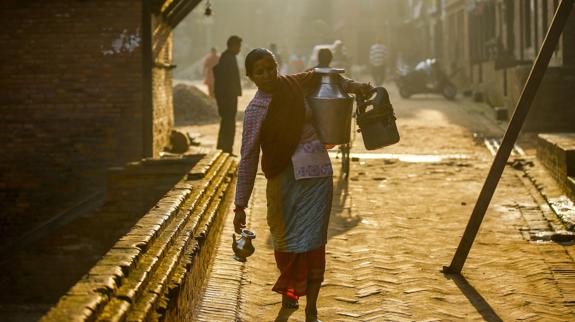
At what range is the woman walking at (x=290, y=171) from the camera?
17.2 ft

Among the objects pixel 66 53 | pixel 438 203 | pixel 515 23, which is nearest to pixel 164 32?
pixel 66 53

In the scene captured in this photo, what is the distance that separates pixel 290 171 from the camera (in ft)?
17.6

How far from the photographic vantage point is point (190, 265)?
546cm

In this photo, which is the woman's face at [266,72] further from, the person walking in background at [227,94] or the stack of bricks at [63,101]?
the person walking in background at [227,94]

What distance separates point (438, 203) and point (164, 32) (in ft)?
20.9

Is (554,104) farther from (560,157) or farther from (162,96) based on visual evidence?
(162,96)

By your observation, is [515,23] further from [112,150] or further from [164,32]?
[112,150]

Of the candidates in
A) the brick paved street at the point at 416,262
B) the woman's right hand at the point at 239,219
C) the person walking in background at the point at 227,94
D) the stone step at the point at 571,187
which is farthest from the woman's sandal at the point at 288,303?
the person walking in background at the point at 227,94

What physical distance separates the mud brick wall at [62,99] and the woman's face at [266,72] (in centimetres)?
779

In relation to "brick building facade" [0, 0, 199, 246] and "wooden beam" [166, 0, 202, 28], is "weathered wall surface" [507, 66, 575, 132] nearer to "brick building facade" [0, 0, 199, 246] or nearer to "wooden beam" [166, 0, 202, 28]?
"wooden beam" [166, 0, 202, 28]

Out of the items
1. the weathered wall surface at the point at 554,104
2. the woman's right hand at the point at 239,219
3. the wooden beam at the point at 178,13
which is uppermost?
the wooden beam at the point at 178,13

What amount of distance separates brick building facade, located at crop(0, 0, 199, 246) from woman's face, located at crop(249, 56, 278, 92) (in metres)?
7.74

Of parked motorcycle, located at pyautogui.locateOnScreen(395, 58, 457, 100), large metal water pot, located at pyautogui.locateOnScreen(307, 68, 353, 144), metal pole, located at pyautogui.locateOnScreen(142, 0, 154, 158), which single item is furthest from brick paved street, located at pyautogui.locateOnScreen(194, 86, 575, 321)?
parked motorcycle, located at pyautogui.locateOnScreen(395, 58, 457, 100)

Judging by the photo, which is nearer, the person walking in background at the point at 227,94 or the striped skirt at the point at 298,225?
the striped skirt at the point at 298,225
